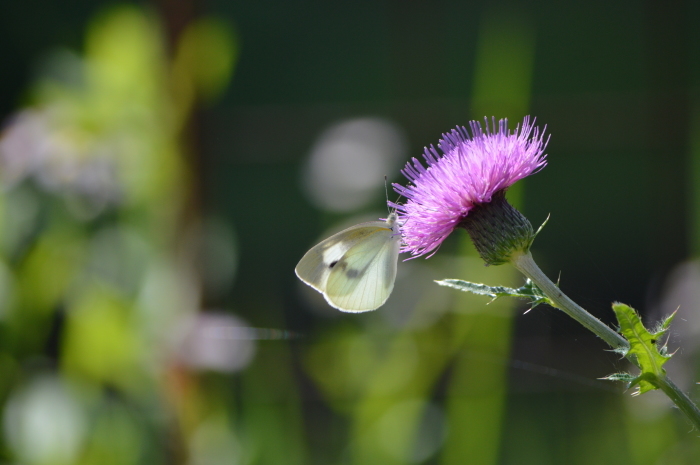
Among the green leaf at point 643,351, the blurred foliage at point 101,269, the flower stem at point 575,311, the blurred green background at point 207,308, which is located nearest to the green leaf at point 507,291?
the flower stem at point 575,311

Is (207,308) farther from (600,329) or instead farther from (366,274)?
(600,329)

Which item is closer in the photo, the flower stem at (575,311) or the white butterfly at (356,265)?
the flower stem at (575,311)

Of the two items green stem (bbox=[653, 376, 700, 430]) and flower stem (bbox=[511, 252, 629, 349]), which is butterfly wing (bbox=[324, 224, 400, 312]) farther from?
green stem (bbox=[653, 376, 700, 430])

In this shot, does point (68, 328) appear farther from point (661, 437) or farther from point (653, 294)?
point (653, 294)

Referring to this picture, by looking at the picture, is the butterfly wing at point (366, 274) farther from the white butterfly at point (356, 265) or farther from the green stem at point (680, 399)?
the green stem at point (680, 399)

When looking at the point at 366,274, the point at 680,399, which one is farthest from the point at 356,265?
the point at 680,399

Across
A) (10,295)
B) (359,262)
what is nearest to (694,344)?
(359,262)

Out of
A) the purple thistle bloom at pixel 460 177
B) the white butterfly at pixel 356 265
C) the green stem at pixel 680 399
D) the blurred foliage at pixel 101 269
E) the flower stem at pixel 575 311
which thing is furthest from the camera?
the blurred foliage at pixel 101 269

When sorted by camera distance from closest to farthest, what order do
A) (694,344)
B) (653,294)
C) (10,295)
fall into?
(694,344), (10,295), (653,294)

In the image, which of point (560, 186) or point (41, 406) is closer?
point (41, 406)
